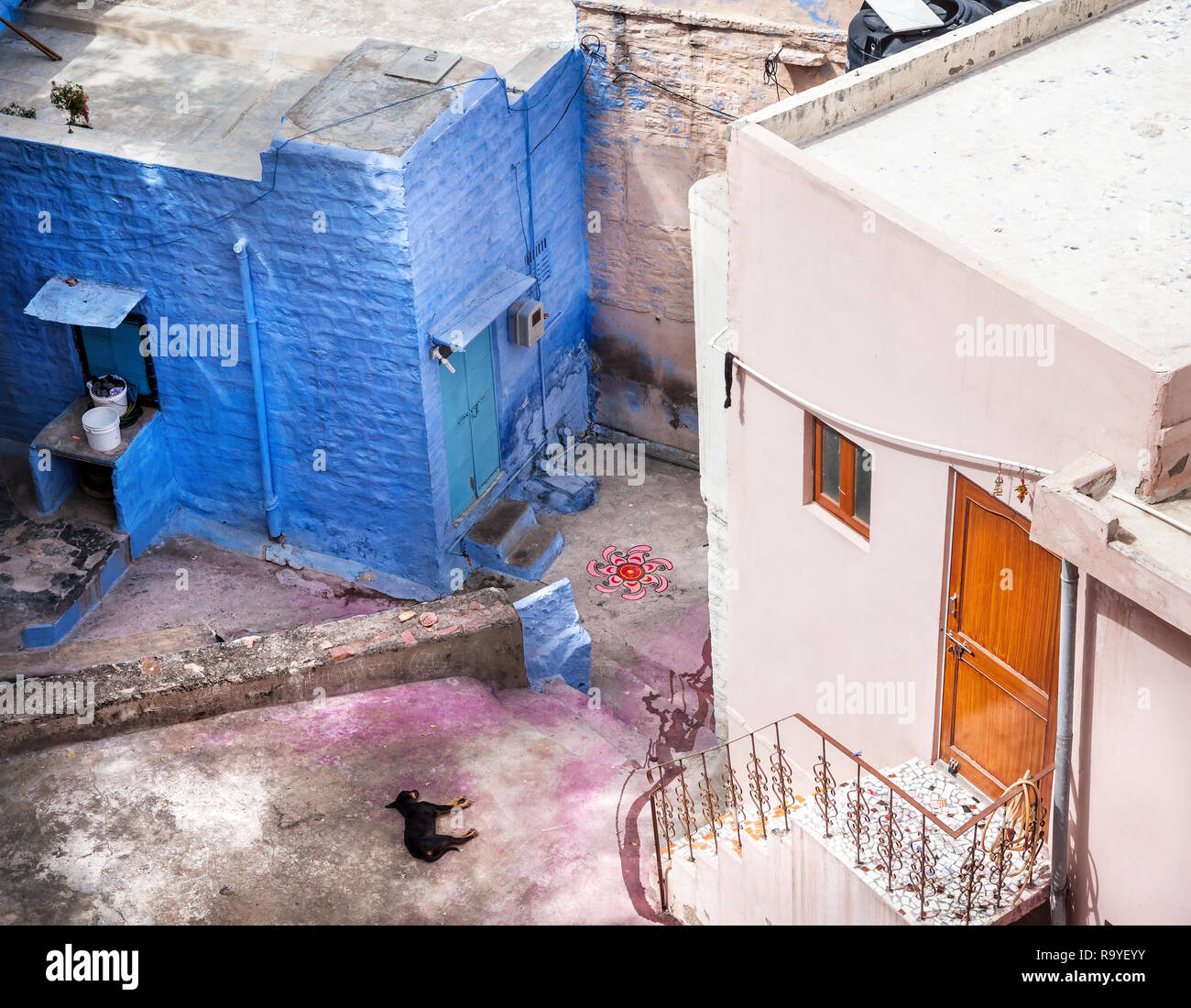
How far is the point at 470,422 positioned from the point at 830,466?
775cm

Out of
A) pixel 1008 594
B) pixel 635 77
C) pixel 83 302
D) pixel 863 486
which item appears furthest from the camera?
pixel 635 77

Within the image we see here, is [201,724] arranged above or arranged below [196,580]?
above

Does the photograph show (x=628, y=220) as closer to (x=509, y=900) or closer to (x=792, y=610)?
(x=792, y=610)

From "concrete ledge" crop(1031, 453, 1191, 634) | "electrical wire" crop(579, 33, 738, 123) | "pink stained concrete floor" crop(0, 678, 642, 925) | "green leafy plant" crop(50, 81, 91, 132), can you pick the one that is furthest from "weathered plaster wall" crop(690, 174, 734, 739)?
"green leafy plant" crop(50, 81, 91, 132)

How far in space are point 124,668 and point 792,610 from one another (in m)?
5.23

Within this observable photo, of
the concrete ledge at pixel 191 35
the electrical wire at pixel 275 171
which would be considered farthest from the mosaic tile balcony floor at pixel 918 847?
the concrete ledge at pixel 191 35

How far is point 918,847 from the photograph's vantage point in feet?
31.9

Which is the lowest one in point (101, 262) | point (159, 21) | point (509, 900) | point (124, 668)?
point (509, 900)

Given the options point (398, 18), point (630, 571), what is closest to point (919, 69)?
point (630, 571)

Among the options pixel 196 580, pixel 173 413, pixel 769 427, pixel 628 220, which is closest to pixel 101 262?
pixel 173 413

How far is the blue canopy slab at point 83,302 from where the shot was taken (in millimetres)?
17031

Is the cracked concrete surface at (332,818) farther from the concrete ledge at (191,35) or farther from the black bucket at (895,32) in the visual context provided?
the concrete ledge at (191,35)

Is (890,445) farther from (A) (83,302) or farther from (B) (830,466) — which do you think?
(A) (83,302)

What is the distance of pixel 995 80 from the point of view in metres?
11.3
